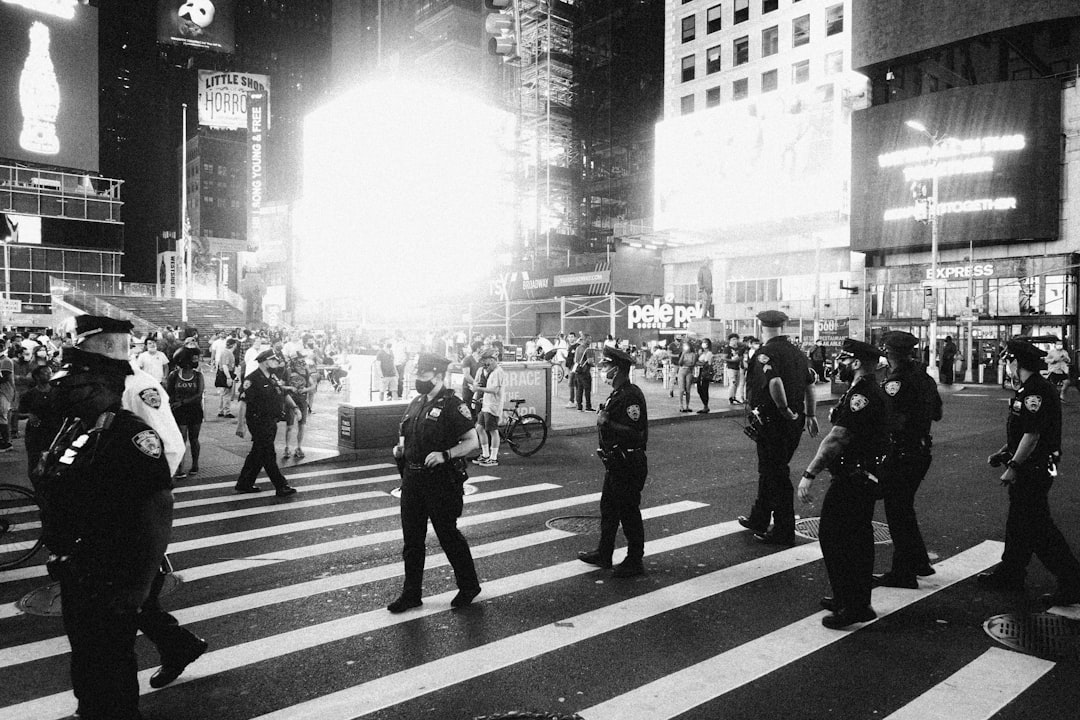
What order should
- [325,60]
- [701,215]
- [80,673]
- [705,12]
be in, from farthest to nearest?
[325,60] < [705,12] < [701,215] < [80,673]

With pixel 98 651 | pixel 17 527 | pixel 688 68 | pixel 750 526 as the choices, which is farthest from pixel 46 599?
pixel 688 68

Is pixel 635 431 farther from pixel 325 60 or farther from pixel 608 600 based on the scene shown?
pixel 325 60

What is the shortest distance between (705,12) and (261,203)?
7619cm

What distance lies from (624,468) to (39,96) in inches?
1473

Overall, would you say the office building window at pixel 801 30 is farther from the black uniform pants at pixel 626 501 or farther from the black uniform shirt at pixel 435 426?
the black uniform shirt at pixel 435 426

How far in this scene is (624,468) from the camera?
605cm

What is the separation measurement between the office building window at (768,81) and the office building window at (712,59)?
4.41 m

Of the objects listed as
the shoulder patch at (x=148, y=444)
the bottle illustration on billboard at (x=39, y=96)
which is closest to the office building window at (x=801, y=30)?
the bottle illustration on billboard at (x=39, y=96)

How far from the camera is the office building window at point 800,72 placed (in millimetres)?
49344

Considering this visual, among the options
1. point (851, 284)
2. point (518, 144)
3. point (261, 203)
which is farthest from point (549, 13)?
point (261, 203)

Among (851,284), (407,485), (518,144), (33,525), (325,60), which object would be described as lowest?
(33,525)

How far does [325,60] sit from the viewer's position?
4717 inches

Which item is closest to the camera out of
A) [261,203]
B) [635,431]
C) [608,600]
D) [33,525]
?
[608,600]

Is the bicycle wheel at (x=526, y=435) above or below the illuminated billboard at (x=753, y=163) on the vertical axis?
below
